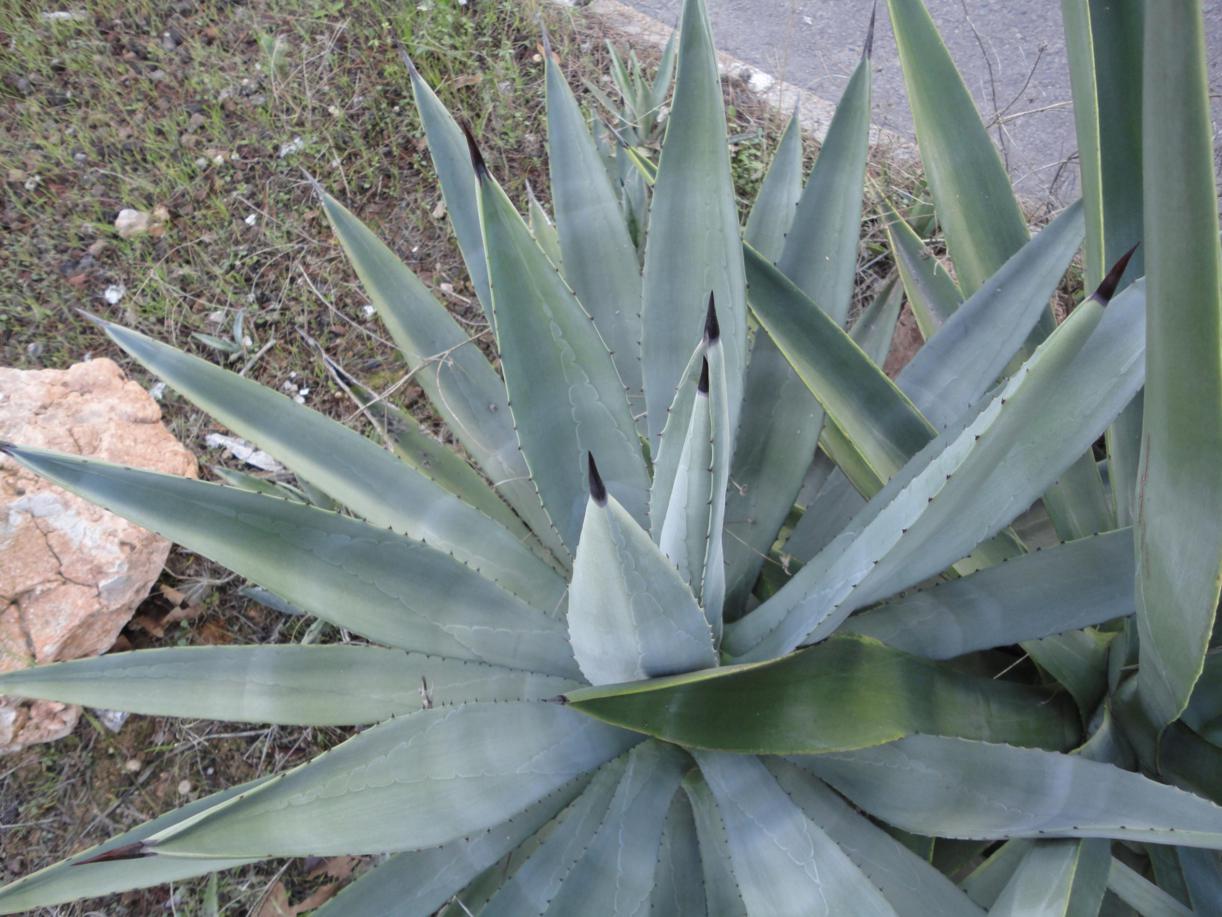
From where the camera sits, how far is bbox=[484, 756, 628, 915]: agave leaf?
1075 mm

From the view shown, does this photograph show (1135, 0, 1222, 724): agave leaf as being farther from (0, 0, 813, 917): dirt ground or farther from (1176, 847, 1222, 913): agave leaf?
(0, 0, 813, 917): dirt ground

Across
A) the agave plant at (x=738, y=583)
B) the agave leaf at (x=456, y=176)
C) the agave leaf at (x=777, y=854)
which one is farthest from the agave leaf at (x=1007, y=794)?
the agave leaf at (x=456, y=176)

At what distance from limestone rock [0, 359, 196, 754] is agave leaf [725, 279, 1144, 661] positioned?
151 cm

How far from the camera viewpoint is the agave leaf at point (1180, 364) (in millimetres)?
556

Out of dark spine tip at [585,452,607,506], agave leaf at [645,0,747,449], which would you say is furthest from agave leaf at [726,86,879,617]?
dark spine tip at [585,452,607,506]

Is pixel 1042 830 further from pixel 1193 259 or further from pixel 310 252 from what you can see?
pixel 310 252

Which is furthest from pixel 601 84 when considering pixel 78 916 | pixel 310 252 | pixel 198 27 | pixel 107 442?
pixel 78 916

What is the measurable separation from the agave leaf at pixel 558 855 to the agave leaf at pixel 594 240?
562 mm

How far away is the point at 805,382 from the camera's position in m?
1.13

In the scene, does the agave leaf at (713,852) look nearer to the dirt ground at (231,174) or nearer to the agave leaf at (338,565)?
the agave leaf at (338,565)

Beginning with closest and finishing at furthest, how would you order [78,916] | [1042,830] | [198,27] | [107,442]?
[1042,830]
[78,916]
[107,442]
[198,27]

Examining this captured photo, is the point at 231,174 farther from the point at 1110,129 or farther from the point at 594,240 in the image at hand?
the point at 1110,129

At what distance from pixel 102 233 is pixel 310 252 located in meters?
0.65

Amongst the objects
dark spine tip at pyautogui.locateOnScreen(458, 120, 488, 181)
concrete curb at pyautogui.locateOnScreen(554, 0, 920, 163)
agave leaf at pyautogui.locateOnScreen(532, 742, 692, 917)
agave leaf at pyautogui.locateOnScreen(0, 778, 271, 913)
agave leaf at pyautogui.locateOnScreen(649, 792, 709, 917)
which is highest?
dark spine tip at pyautogui.locateOnScreen(458, 120, 488, 181)
